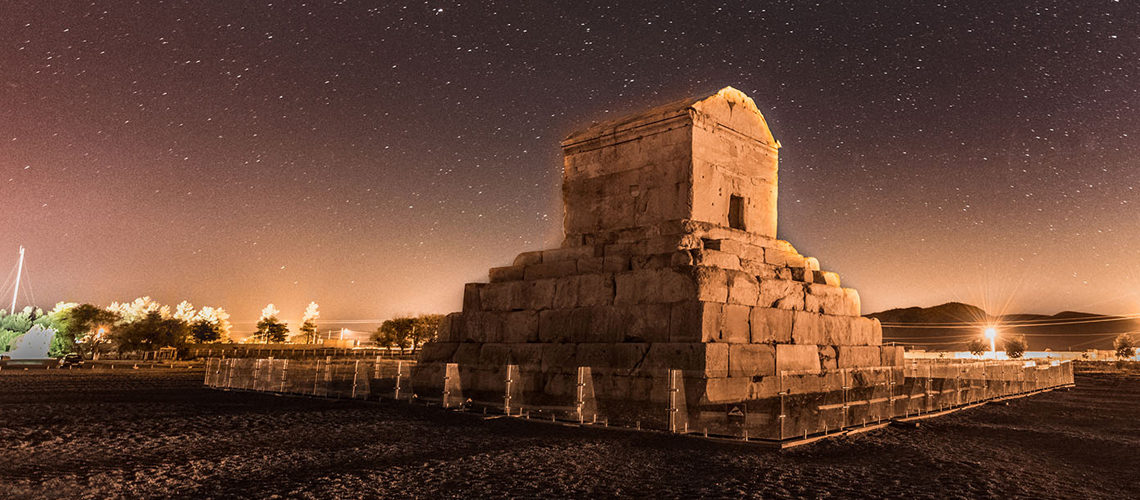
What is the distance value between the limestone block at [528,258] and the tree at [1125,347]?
64.6 m

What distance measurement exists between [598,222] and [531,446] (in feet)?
25.9

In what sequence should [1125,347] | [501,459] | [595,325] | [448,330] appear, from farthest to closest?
[1125,347] < [448,330] < [595,325] < [501,459]

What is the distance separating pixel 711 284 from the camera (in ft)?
36.8

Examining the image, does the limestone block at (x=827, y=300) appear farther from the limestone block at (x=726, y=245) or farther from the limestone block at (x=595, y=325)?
the limestone block at (x=595, y=325)

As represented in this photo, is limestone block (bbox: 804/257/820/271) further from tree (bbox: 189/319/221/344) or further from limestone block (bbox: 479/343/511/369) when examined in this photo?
tree (bbox: 189/319/221/344)

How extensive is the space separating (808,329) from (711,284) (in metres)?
2.98

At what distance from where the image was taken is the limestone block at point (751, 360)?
1062 centimetres

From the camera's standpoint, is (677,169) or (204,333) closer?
(677,169)

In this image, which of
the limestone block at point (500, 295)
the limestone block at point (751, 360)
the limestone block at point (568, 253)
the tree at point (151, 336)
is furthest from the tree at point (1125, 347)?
the tree at point (151, 336)

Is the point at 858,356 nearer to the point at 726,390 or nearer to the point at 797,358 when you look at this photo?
the point at 797,358

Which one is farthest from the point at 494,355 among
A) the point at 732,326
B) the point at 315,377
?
the point at 732,326

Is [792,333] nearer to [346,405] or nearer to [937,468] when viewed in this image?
[937,468]

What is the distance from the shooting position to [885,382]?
1054 centimetres

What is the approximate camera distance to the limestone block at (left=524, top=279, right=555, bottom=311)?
1341 centimetres
